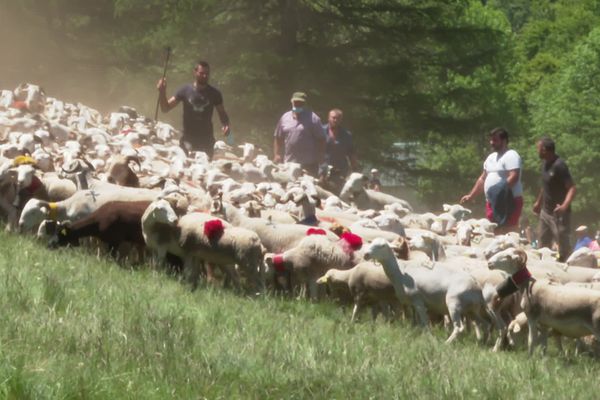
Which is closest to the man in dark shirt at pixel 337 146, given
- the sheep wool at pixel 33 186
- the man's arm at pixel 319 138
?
the man's arm at pixel 319 138

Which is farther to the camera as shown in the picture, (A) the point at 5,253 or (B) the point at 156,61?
(B) the point at 156,61

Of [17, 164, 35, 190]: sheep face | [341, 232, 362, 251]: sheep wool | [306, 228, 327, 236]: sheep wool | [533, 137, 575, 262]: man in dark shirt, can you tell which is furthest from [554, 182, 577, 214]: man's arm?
[17, 164, 35, 190]: sheep face

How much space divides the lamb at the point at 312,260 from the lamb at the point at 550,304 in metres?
2.37

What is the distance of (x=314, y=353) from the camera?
1178 centimetres

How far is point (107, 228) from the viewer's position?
1631 cm

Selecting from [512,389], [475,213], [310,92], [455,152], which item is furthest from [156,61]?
[512,389]

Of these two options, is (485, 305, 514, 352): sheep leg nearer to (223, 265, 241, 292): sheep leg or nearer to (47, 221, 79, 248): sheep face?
(223, 265, 241, 292): sheep leg

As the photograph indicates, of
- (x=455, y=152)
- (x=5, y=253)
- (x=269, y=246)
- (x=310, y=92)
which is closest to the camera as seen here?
(x=5, y=253)

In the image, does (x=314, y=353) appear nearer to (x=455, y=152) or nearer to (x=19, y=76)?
(x=19, y=76)

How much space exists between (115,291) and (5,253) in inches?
80.2

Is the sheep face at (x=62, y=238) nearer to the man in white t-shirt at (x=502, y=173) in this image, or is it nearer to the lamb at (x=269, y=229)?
the lamb at (x=269, y=229)

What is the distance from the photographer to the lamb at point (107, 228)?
16.3m

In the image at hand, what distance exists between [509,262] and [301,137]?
10630 mm

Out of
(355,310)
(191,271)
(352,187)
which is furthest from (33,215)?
(352,187)
